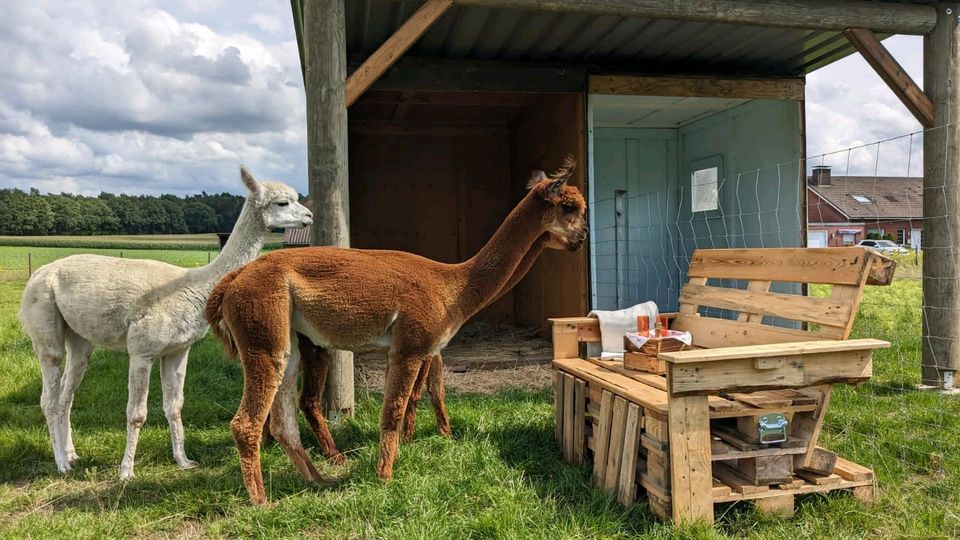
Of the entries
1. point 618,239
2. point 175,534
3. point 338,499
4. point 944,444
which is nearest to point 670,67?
point 618,239

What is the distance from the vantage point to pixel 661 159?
418 inches

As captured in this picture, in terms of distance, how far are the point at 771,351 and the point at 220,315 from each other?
295 cm

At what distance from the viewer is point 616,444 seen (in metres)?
3.32

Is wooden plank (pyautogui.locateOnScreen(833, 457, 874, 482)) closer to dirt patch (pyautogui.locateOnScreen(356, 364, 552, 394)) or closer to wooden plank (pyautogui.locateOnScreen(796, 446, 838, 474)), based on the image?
wooden plank (pyautogui.locateOnScreen(796, 446, 838, 474))

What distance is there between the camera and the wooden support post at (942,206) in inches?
224

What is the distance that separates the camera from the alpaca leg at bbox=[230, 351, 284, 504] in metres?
3.35

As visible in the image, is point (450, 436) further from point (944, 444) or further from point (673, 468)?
point (944, 444)

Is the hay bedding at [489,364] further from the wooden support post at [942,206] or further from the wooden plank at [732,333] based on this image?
the wooden support post at [942,206]

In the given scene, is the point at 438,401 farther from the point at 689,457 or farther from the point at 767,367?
the point at 767,367

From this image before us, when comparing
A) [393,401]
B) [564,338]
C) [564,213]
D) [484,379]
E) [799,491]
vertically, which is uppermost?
[564,213]

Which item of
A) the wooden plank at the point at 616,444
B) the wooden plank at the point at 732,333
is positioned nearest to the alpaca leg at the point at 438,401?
the wooden plank at the point at 616,444

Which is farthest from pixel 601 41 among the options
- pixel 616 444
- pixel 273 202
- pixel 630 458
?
pixel 630 458

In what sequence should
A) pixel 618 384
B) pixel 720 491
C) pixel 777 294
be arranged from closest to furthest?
pixel 720 491 < pixel 618 384 < pixel 777 294

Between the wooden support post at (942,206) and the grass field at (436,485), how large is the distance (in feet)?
1.80
